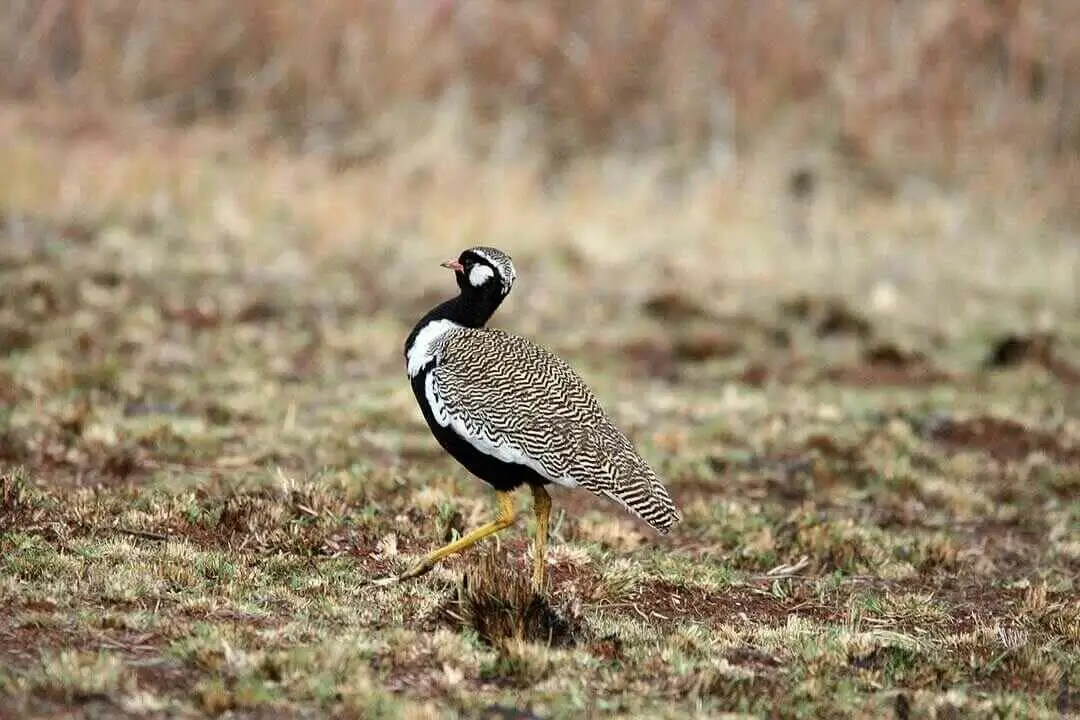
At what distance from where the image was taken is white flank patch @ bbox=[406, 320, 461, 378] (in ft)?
22.0

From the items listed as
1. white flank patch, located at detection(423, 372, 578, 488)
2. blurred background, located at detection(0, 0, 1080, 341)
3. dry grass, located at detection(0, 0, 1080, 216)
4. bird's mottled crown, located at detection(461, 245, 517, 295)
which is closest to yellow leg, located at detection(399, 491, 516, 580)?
white flank patch, located at detection(423, 372, 578, 488)

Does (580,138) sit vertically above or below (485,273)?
above

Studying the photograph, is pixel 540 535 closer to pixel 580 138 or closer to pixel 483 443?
pixel 483 443

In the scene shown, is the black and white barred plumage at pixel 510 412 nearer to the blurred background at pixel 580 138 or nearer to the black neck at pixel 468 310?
the black neck at pixel 468 310

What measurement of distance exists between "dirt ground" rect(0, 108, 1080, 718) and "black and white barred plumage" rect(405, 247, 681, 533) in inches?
16.8

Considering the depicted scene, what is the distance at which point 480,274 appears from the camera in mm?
6895

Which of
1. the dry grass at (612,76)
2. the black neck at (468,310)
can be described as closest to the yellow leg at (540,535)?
the black neck at (468,310)

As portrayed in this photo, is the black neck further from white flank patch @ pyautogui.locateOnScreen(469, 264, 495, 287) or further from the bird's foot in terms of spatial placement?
the bird's foot

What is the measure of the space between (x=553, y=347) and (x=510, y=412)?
284 inches

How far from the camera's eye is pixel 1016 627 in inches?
262

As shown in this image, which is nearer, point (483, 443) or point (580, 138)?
point (483, 443)

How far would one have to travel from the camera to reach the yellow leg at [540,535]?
20.4 feet

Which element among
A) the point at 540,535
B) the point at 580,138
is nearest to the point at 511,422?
the point at 540,535

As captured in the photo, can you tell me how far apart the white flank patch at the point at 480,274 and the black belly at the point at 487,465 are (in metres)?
0.62
